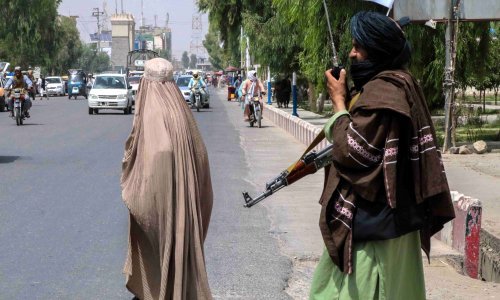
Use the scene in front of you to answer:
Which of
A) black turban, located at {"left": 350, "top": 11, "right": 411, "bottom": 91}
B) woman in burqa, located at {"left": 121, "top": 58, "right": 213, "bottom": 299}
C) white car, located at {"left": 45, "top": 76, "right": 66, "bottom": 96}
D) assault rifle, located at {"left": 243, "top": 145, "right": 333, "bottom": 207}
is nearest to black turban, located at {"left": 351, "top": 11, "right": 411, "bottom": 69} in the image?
black turban, located at {"left": 350, "top": 11, "right": 411, "bottom": 91}

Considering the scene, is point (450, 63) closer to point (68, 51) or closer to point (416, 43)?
point (416, 43)

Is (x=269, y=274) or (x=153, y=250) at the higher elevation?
(x=153, y=250)

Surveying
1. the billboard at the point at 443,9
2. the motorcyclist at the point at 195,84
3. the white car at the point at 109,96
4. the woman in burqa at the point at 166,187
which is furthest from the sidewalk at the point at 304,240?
the motorcyclist at the point at 195,84

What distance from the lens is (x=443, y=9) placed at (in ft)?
57.4

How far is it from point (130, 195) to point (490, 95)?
5036 cm

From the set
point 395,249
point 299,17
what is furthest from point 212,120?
point 395,249

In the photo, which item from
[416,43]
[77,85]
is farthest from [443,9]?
[77,85]

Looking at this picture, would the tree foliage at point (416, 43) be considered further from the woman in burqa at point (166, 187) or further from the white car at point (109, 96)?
the white car at point (109, 96)

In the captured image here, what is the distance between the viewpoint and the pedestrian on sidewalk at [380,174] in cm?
368

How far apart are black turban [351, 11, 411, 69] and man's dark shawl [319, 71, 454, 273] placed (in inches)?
2.4

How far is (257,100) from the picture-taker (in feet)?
89.8

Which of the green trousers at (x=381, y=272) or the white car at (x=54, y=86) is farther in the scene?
the white car at (x=54, y=86)

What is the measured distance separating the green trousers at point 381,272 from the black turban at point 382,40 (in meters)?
0.69

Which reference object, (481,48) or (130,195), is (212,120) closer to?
(481,48)
